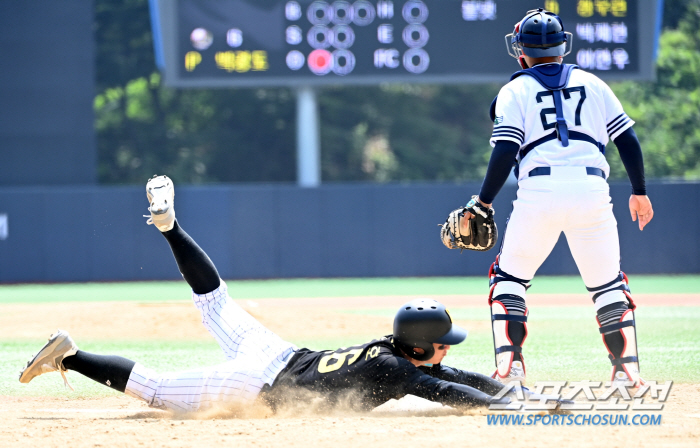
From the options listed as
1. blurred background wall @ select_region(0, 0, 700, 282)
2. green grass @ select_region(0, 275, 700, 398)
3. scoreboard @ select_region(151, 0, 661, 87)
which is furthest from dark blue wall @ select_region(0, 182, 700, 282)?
scoreboard @ select_region(151, 0, 661, 87)

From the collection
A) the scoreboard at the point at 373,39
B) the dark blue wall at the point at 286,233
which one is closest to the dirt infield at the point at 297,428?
→ the scoreboard at the point at 373,39

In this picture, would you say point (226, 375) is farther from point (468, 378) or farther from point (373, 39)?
point (373, 39)

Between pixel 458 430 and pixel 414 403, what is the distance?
0.87m

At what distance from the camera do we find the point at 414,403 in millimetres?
4176

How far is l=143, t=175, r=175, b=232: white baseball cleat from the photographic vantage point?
381 centimetres

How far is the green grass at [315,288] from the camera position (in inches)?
453

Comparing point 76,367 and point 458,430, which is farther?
point 76,367

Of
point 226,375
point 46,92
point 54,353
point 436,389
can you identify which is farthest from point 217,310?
point 46,92

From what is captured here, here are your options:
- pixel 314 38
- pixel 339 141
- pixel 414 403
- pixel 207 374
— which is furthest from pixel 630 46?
pixel 339 141

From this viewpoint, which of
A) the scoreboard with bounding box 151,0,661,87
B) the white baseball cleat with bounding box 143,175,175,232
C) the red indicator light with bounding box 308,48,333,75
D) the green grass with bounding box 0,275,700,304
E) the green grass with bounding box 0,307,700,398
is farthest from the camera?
the red indicator light with bounding box 308,48,333,75

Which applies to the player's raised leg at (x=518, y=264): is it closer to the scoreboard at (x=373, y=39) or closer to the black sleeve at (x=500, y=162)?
the black sleeve at (x=500, y=162)

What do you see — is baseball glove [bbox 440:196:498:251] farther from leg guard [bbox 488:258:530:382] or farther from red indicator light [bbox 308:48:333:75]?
red indicator light [bbox 308:48:333:75]

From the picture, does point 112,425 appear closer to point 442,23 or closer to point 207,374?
point 207,374

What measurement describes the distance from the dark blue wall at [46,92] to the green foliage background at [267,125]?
11667mm
